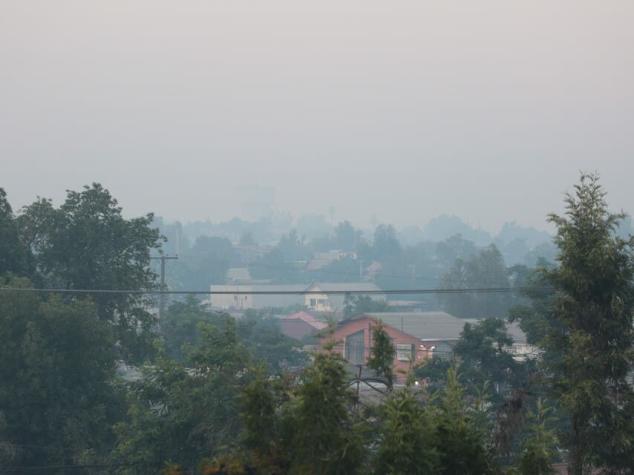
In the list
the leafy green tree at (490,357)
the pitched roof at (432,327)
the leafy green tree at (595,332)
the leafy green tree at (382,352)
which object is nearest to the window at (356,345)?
the pitched roof at (432,327)

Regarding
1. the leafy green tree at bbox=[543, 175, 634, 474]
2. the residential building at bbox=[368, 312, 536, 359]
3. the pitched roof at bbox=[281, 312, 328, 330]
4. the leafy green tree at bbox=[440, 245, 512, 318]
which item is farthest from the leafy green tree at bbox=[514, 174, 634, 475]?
the pitched roof at bbox=[281, 312, 328, 330]

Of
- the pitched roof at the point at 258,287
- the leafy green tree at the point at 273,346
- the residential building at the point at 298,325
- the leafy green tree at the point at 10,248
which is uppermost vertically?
the leafy green tree at the point at 10,248

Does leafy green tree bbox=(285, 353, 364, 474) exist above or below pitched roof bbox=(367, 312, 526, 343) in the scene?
above

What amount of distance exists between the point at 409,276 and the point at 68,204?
117 meters

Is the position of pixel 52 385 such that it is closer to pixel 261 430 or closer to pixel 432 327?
pixel 261 430

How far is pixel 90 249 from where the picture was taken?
29891 millimetres

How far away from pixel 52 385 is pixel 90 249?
6.26 metres

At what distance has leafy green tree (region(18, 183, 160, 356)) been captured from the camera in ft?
97.0

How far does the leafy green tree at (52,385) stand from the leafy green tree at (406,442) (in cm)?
1700

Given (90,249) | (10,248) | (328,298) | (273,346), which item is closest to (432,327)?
(273,346)

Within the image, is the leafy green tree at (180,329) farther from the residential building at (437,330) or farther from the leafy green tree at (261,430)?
the leafy green tree at (261,430)

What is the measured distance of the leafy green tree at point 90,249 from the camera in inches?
1164

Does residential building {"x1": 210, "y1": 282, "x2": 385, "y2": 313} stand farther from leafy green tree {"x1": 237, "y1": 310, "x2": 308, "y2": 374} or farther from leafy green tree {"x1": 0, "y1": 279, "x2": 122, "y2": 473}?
leafy green tree {"x1": 0, "y1": 279, "x2": 122, "y2": 473}

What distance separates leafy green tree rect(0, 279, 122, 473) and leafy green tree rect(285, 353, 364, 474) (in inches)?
658
